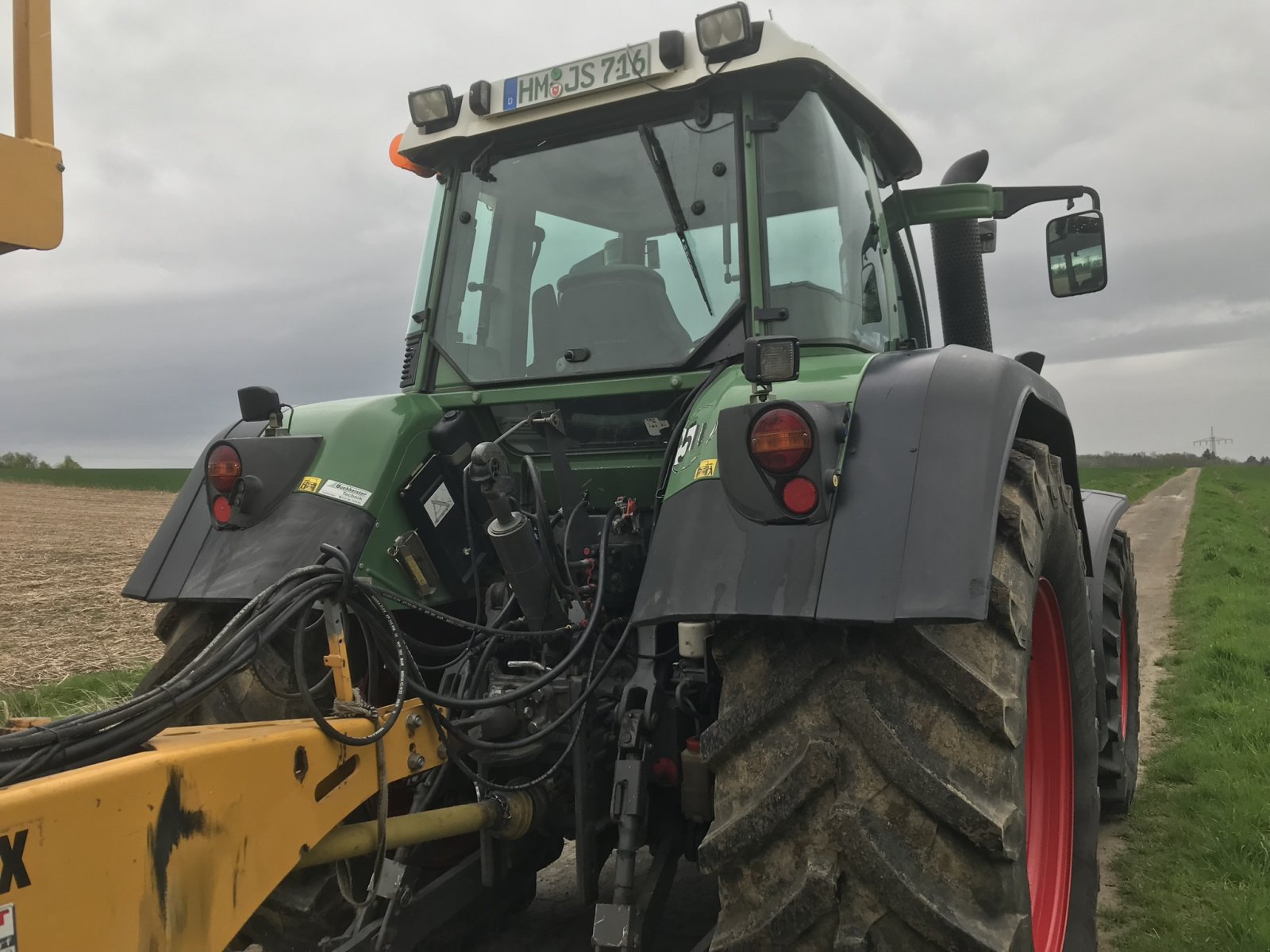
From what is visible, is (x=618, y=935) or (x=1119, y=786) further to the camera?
(x=1119, y=786)

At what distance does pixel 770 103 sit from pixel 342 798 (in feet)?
7.06

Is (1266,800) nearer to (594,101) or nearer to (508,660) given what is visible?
(508,660)

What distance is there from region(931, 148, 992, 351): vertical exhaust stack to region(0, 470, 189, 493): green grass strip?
3901 cm

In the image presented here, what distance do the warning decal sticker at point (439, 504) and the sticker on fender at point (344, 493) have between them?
21cm

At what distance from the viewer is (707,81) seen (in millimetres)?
2865

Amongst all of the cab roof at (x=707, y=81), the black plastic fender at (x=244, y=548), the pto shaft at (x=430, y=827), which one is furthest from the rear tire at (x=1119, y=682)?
the black plastic fender at (x=244, y=548)

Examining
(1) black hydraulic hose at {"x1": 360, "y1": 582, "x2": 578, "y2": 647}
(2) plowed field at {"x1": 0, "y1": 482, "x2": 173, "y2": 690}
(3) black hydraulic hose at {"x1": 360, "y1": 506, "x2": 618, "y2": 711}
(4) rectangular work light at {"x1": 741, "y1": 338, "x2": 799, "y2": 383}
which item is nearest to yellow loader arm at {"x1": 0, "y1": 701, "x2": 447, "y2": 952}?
(3) black hydraulic hose at {"x1": 360, "y1": 506, "x2": 618, "y2": 711}

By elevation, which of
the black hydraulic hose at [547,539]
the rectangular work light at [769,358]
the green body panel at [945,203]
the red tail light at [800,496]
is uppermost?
the green body panel at [945,203]

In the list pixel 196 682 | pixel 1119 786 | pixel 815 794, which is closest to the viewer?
pixel 196 682

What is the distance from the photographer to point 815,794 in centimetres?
188

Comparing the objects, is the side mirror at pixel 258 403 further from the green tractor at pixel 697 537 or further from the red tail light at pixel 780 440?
the red tail light at pixel 780 440

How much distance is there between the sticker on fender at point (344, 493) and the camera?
2715 millimetres

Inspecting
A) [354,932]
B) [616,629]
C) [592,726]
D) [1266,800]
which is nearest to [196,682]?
[354,932]

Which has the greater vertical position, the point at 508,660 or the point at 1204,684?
the point at 508,660
